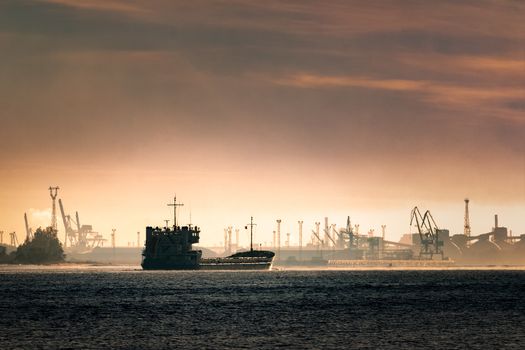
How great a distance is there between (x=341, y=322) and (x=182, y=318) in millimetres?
21479

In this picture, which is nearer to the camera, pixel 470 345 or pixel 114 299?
pixel 470 345

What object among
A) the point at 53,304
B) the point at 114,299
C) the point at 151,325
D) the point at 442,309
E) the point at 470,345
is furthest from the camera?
the point at 114,299

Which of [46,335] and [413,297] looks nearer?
[46,335]

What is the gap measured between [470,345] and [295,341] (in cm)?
1740

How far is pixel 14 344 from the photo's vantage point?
323ft

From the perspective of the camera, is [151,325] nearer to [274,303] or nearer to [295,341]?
[295,341]

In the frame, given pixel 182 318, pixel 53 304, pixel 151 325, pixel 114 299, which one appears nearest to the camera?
pixel 151 325

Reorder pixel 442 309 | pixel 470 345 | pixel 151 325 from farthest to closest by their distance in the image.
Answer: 1. pixel 442 309
2. pixel 151 325
3. pixel 470 345

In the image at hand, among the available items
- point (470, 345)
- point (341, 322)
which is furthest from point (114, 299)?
point (470, 345)

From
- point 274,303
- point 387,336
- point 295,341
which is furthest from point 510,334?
point 274,303

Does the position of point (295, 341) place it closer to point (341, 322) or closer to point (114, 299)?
point (341, 322)

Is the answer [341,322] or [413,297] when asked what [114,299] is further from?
[341,322]

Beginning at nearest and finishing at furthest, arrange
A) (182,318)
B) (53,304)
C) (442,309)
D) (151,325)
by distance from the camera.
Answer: (151,325) < (182,318) < (442,309) < (53,304)

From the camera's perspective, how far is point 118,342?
101250mm
